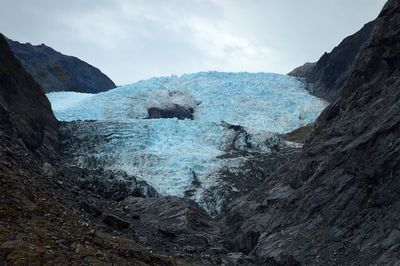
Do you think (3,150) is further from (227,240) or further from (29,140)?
(29,140)

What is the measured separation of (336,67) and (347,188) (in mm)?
63606

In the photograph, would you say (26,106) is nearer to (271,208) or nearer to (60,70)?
(271,208)

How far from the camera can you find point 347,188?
20125 millimetres

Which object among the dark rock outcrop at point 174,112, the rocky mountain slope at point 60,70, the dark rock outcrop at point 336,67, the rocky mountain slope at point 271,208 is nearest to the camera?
the rocky mountain slope at point 271,208

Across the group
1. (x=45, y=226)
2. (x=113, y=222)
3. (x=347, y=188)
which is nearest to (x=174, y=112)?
(x=347, y=188)

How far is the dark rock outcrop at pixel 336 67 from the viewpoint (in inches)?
3004

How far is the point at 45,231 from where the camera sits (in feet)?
39.0

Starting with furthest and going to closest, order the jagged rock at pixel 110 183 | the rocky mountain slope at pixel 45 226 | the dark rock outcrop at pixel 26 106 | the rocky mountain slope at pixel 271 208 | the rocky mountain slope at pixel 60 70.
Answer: the rocky mountain slope at pixel 60 70 → the dark rock outcrop at pixel 26 106 → the jagged rock at pixel 110 183 → the rocky mountain slope at pixel 271 208 → the rocky mountain slope at pixel 45 226

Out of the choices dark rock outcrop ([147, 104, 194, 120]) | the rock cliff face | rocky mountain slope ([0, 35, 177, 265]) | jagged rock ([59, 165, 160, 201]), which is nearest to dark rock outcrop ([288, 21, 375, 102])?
dark rock outcrop ([147, 104, 194, 120])

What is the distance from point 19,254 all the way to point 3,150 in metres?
6.55

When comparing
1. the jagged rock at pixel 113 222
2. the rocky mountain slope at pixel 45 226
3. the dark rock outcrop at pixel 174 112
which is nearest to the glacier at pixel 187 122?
the dark rock outcrop at pixel 174 112

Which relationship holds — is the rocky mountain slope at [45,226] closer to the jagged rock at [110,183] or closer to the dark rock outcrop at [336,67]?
the jagged rock at [110,183]

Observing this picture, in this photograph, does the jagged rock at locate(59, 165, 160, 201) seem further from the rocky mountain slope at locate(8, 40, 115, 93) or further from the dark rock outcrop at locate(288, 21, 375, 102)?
the rocky mountain slope at locate(8, 40, 115, 93)

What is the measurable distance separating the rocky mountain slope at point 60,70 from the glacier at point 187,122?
96.2 feet
